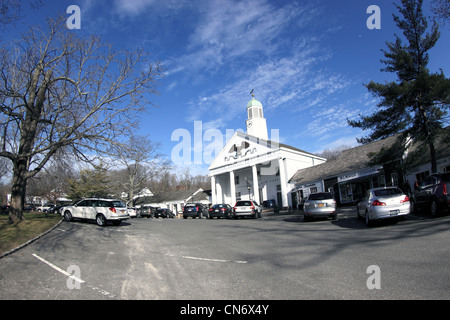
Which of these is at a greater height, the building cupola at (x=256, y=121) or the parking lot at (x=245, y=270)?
the building cupola at (x=256, y=121)

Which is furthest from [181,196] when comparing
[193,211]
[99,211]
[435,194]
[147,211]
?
[435,194]

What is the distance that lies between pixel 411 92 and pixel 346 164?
16745mm

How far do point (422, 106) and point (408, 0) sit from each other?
22.0 feet

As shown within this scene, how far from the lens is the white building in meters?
39.4

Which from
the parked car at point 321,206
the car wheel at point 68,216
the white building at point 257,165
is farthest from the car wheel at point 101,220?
the white building at point 257,165

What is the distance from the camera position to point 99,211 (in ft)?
61.0

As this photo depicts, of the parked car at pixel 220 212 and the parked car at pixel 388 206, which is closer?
the parked car at pixel 388 206

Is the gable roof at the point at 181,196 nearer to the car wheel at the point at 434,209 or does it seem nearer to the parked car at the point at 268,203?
the parked car at the point at 268,203

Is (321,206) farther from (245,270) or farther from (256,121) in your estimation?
(256,121)

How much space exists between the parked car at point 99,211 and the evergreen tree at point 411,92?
658 inches

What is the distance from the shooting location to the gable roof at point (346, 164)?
3071 centimetres

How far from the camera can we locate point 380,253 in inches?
294
